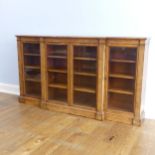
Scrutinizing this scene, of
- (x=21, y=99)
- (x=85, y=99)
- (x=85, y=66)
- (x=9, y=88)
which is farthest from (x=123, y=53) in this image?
(x=9, y=88)

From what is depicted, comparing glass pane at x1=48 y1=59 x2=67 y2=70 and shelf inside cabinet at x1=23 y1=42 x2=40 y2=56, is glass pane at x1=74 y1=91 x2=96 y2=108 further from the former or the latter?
shelf inside cabinet at x1=23 y1=42 x2=40 y2=56

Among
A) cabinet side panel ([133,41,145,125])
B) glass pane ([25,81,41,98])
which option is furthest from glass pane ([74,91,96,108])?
glass pane ([25,81,41,98])

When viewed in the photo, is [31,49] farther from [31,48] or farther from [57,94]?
[57,94]

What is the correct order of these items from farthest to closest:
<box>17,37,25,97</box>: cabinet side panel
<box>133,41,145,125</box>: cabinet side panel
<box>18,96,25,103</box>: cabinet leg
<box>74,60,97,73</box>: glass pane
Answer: <box>18,96,25,103</box>: cabinet leg
<box>17,37,25,97</box>: cabinet side panel
<box>74,60,97,73</box>: glass pane
<box>133,41,145,125</box>: cabinet side panel

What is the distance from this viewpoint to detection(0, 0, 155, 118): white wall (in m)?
2.83

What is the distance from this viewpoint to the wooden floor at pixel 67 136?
2160mm

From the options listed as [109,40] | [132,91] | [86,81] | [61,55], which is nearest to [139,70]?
[132,91]

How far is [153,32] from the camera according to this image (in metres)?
2.77

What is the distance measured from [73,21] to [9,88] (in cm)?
180

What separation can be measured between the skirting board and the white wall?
64 millimetres

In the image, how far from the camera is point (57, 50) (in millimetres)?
3166

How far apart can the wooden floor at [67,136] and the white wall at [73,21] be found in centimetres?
68

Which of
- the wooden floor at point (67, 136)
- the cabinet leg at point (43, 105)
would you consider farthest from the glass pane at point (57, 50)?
the wooden floor at point (67, 136)

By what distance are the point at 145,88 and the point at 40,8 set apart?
2.05 meters
